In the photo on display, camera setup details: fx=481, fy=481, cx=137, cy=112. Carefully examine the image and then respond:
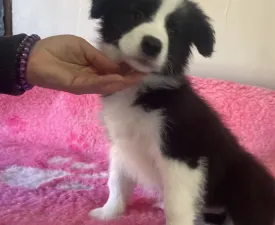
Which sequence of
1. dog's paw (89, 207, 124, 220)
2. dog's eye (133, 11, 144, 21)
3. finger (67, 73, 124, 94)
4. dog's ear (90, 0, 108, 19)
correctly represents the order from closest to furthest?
finger (67, 73, 124, 94)
dog's eye (133, 11, 144, 21)
dog's ear (90, 0, 108, 19)
dog's paw (89, 207, 124, 220)

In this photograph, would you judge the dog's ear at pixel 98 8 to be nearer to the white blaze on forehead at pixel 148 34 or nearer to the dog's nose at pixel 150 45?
the white blaze on forehead at pixel 148 34

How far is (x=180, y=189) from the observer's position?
4.82 ft

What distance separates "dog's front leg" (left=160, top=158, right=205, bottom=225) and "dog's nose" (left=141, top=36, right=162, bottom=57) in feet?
1.10

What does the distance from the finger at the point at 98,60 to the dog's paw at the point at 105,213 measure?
53cm

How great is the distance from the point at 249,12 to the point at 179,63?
116 centimetres

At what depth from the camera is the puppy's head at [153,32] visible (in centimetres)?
136

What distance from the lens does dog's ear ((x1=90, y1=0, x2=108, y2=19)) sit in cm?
154

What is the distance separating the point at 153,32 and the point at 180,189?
482mm

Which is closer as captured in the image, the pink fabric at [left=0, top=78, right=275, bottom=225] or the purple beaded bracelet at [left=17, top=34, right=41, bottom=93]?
the purple beaded bracelet at [left=17, top=34, right=41, bottom=93]

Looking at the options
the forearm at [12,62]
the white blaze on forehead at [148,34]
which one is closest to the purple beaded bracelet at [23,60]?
the forearm at [12,62]

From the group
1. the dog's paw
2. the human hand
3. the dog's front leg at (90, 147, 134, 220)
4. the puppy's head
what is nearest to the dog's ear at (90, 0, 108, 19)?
the puppy's head

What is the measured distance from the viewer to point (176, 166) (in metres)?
1.46

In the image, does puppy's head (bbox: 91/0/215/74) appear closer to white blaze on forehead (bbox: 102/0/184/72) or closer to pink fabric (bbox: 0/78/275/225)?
white blaze on forehead (bbox: 102/0/184/72)

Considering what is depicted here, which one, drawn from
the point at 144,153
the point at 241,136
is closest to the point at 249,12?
the point at 241,136
